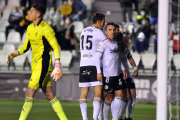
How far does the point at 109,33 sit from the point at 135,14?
8201mm

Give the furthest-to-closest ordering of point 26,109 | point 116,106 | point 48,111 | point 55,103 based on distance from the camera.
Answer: point 48,111, point 116,106, point 55,103, point 26,109

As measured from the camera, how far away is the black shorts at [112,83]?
5.70 metres

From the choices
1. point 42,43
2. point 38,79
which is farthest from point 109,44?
point 38,79

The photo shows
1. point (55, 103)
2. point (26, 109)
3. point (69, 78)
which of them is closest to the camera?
point (26, 109)

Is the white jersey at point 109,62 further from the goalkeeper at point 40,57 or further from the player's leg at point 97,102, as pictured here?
the goalkeeper at point 40,57

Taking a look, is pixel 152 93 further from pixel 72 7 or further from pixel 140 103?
pixel 72 7

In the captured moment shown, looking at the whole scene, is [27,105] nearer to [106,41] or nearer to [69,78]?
[106,41]

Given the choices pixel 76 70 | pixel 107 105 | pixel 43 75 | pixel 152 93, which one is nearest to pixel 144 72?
pixel 152 93

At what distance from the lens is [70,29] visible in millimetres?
13367

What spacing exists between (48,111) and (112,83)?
12.4 ft

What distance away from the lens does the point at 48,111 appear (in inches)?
356

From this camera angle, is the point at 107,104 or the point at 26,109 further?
the point at 107,104

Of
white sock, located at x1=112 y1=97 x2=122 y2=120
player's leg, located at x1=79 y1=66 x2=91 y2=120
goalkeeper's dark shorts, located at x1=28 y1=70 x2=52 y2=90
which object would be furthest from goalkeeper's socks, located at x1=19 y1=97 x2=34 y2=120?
white sock, located at x1=112 y1=97 x2=122 y2=120

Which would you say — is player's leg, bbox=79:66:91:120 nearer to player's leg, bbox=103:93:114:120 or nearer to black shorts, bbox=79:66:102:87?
black shorts, bbox=79:66:102:87
